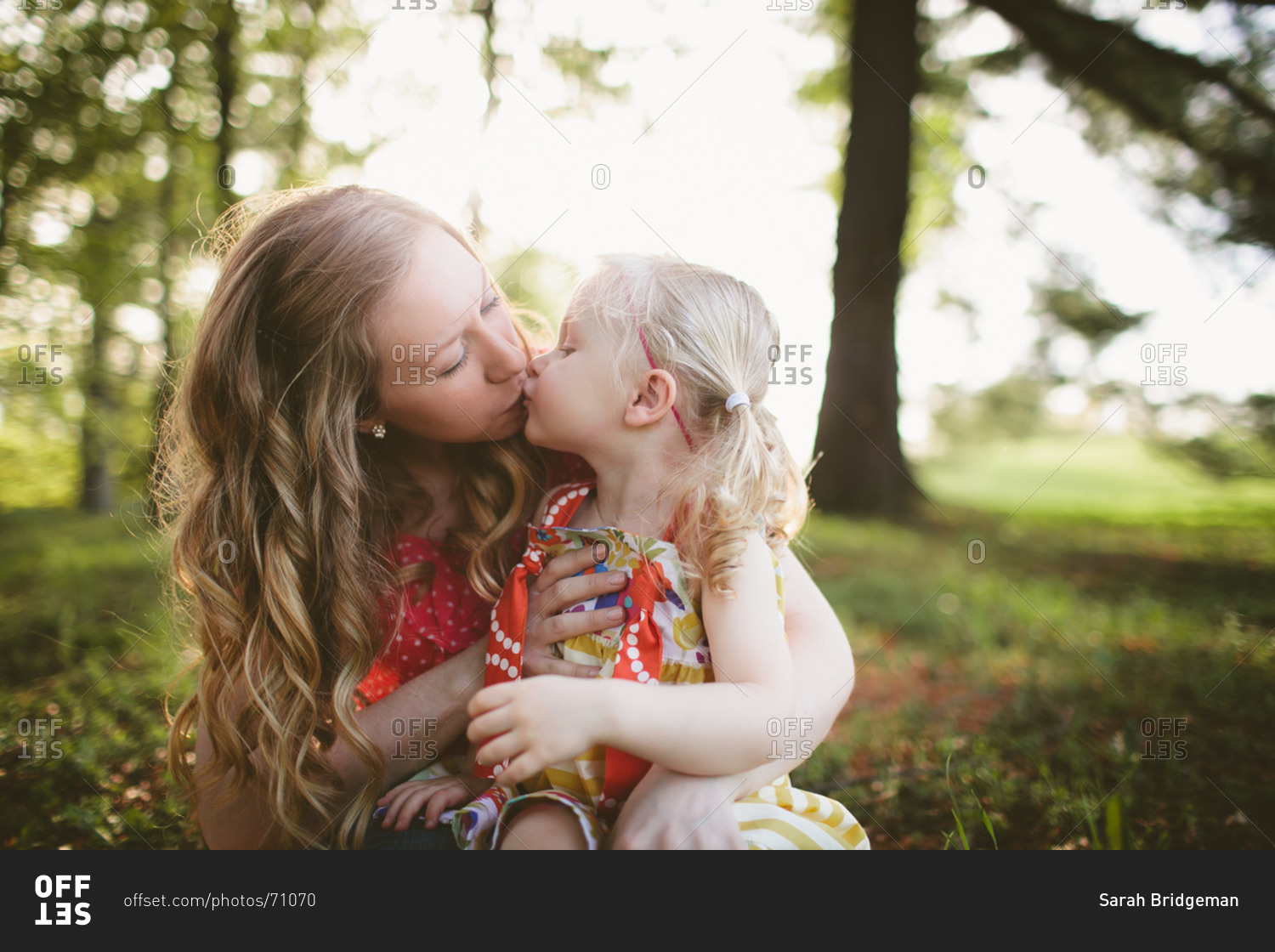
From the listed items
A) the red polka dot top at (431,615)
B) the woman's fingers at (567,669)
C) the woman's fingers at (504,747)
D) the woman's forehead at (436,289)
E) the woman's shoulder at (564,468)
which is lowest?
the woman's fingers at (504,747)

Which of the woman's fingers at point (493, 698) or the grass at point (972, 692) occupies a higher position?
the woman's fingers at point (493, 698)

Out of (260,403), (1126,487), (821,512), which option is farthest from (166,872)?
(1126,487)

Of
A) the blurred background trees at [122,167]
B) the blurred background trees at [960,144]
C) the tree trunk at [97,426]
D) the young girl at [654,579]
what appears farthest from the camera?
the tree trunk at [97,426]

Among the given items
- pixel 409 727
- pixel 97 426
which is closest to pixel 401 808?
A: pixel 409 727

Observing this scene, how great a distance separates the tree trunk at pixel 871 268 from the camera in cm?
661

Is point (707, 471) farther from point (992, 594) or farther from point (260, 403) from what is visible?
point (992, 594)

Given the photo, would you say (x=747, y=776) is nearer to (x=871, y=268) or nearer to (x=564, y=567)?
(x=564, y=567)

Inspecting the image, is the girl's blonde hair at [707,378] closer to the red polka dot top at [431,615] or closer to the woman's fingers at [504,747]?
the red polka dot top at [431,615]

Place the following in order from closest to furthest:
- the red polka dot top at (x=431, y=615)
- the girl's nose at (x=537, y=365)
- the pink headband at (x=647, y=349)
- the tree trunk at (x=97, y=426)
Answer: the pink headband at (x=647, y=349)
the girl's nose at (x=537, y=365)
the red polka dot top at (x=431, y=615)
the tree trunk at (x=97, y=426)

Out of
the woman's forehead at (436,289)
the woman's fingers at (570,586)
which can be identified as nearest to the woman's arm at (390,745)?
the woman's fingers at (570,586)

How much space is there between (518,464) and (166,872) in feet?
4.31

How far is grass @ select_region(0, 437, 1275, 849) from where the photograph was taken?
7.45 feet

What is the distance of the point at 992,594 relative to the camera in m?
4.90

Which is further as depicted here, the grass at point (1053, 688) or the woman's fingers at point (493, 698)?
the grass at point (1053, 688)
